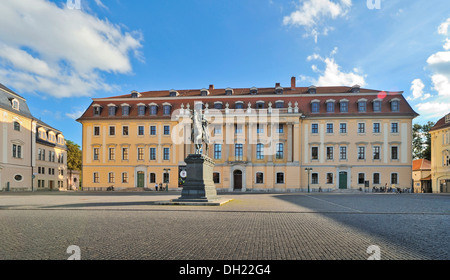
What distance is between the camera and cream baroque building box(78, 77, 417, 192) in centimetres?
4788

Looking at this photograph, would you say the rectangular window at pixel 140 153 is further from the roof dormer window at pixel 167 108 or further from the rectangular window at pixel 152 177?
the roof dormer window at pixel 167 108

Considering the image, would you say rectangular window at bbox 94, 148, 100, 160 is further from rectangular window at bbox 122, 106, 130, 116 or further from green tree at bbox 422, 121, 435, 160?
green tree at bbox 422, 121, 435, 160

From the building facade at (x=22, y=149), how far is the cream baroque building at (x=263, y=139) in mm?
7520

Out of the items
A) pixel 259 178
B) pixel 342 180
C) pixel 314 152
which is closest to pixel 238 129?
pixel 259 178

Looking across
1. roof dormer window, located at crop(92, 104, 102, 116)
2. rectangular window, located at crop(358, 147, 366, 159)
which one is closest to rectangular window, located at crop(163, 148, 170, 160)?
roof dormer window, located at crop(92, 104, 102, 116)

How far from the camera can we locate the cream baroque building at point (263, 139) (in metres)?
47.9

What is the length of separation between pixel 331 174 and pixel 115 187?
3309cm

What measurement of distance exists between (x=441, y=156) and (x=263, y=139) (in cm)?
2603

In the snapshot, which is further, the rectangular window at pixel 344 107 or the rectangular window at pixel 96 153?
the rectangular window at pixel 96 153

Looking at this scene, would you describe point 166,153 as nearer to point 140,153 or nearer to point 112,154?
point 140,153

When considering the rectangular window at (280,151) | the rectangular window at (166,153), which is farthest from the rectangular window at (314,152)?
the rectangular window at (166,153)

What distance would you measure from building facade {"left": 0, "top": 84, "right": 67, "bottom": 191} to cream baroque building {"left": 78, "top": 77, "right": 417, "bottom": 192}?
7.52 meters

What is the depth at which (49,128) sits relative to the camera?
61.1 metres
